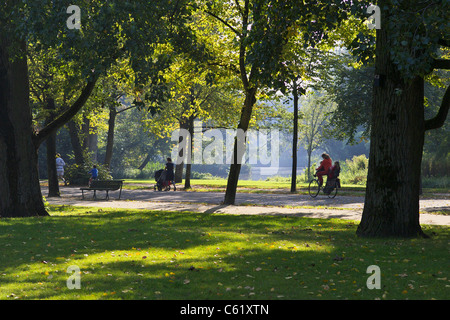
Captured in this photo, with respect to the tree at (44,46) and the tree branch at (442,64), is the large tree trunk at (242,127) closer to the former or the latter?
the tree at (44,46)

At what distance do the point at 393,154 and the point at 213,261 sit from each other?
473 cm

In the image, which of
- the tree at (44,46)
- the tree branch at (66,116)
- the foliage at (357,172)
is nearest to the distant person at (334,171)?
the tree at (44,46)

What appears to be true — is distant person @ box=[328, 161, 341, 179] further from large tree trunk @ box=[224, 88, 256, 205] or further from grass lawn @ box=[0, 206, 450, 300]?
grass lawn @ box=[0, 206, 450, 300]

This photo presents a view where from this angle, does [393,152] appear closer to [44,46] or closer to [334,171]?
[44,46]

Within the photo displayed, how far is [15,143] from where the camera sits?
1582cm

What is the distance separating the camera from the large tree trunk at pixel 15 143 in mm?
15719

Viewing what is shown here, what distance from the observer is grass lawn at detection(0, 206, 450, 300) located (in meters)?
7.16

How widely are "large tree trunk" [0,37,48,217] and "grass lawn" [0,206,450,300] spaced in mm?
1577

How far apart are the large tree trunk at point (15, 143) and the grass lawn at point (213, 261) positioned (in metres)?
1.58

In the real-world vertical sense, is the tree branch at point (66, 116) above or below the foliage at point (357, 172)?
above

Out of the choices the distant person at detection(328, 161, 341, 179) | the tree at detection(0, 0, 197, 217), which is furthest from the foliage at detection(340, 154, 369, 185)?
the tree at detection(0, 0, 197, 217)
